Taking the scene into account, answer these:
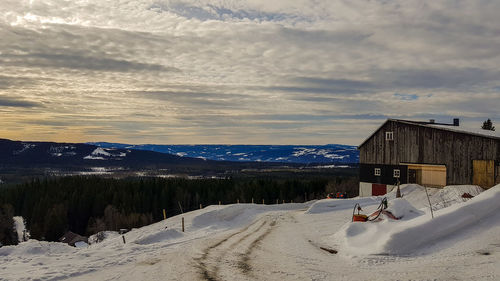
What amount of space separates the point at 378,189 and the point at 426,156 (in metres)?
7.83

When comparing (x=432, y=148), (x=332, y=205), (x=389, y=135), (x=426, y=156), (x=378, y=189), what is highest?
(x=389, y=135)

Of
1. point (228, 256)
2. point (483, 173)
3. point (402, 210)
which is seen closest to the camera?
point (228, 256)

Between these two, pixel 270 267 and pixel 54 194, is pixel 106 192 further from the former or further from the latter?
pixel 270 267

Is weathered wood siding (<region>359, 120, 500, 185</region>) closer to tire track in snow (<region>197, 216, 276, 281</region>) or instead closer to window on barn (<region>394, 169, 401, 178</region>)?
window on barn (<region>394, 169, 401, 178</region>)

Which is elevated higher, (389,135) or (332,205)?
(389,135)

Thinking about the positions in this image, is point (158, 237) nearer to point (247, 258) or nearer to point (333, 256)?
point (247, 258)

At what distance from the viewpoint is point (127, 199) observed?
3388 inches

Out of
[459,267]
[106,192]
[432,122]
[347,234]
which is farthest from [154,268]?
[106,192]

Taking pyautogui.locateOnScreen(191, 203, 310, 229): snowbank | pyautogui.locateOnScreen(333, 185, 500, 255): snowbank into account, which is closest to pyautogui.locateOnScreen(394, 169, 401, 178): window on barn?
pyautogui.locateOnScreen(191, 203, 310, 229): snowbank

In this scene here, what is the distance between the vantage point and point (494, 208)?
16.5 metres

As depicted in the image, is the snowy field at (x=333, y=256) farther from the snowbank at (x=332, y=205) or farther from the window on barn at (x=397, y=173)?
the window on barn at (x=397, y=173)

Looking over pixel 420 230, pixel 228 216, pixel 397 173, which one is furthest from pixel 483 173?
pixel 228 216

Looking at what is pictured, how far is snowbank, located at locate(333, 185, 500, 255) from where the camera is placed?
15.2 m

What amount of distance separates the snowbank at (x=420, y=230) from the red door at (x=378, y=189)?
27.9 metres
